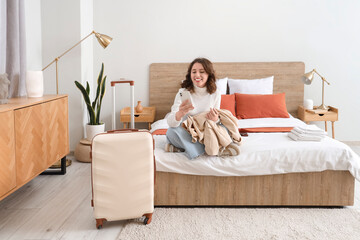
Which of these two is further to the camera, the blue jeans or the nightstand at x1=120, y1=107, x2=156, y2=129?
the nightstand at x1=120, y1=107, x2=156, y2=129

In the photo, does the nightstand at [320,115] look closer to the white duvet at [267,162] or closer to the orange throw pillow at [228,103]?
the orange throw pillow at [228,103]

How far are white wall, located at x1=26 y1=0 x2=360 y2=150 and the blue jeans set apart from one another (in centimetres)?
215

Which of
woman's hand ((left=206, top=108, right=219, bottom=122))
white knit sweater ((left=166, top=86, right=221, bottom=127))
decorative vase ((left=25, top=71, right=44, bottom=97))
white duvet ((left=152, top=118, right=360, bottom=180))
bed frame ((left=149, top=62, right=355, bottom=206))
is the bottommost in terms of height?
bed frame ((left=149, top=62, right=355, bottom=206))

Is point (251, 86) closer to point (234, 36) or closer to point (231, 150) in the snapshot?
point (234, 36)

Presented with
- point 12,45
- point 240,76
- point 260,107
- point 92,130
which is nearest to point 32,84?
point 12,45

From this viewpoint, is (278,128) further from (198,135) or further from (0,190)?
(0,190)

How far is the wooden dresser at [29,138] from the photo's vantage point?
2512mm

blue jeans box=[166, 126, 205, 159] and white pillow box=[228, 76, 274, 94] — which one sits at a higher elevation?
white pillow box=[228, 76, 274, 94]

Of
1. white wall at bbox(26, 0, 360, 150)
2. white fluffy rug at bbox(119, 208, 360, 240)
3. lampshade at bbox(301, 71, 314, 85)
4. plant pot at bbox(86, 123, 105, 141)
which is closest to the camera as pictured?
white fluffy rug at bbox(119, 208, 360, 240)

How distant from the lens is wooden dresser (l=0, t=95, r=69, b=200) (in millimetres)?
2512

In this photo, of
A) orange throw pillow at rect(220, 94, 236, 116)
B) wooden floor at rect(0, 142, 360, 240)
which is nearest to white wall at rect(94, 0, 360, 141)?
orange throw pillow at rect(220, 94, 236, 116)

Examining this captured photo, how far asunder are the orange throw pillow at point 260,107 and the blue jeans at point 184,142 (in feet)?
5.14

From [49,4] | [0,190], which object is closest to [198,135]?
[0,190]

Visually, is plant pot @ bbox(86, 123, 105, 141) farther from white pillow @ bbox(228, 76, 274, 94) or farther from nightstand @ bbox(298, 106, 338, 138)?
nightstand @ bbox(298, 106, 338, 138)
